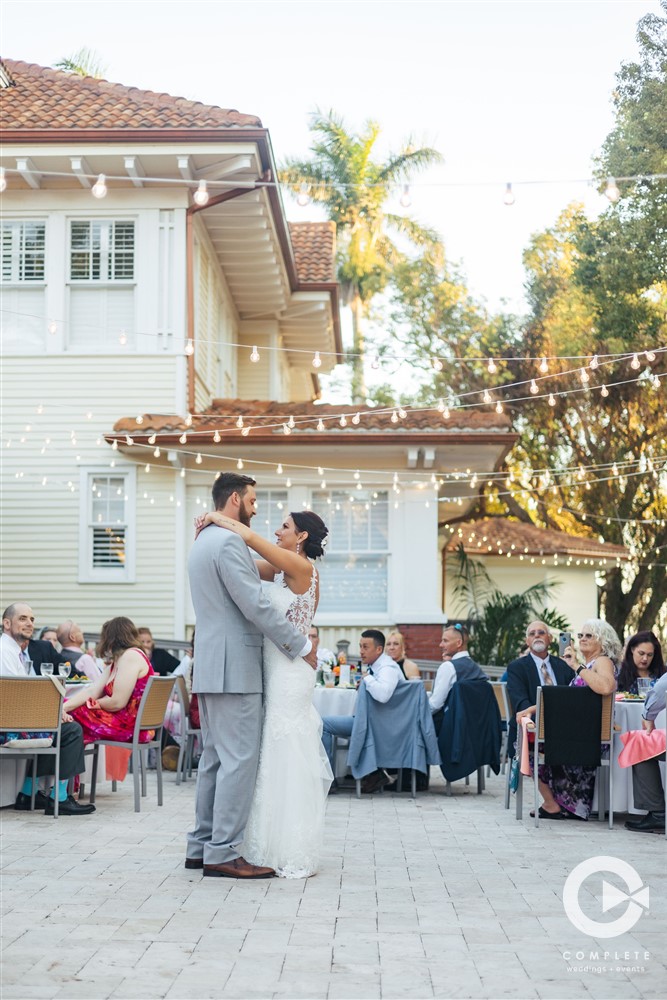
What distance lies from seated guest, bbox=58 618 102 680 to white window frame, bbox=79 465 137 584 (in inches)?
178

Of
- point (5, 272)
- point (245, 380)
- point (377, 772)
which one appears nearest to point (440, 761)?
point (377, 772)

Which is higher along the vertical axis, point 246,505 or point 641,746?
point 246,505

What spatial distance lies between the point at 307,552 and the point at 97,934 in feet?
8.21

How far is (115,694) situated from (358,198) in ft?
102

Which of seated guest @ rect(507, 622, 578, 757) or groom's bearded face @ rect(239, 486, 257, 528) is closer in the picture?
groom's bearded face @ rect(239, 486, 257, 528)

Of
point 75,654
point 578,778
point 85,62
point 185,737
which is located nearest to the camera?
point 578,778

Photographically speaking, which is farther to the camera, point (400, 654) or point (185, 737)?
point (400, 654)

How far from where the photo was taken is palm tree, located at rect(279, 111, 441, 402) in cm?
3788

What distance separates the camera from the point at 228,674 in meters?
6.73

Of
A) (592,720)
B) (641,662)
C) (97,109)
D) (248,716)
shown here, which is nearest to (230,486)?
(248,716)

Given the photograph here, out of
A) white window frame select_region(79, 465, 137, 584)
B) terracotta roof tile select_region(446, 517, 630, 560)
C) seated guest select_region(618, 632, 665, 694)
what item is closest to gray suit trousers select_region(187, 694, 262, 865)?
seated guest select_region(618, 632, 665, 694)

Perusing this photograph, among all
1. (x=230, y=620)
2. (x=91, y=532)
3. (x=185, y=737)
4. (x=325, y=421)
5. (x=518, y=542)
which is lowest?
(x=185, y=737)

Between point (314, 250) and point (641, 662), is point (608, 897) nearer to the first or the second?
point (641, 662)

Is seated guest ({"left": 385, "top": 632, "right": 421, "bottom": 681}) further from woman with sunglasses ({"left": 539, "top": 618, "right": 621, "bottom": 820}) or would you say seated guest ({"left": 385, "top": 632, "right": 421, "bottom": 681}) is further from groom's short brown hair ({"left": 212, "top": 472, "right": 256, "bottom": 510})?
groom's short brown hair ({"left": 212, "top": 472, "right": 256, "bottom": 510})
